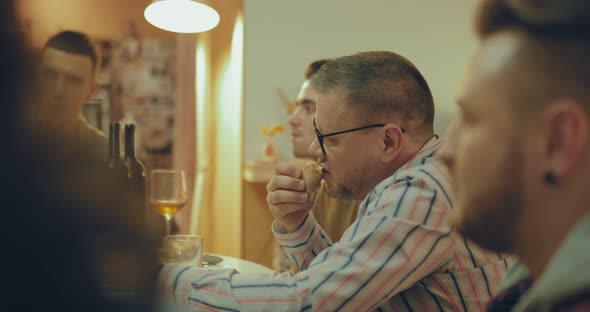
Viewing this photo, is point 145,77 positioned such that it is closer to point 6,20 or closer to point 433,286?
point 433,286

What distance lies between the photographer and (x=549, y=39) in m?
0.59

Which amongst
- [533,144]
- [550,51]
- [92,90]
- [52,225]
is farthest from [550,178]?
[92,90]

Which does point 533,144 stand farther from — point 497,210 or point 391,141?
point 391,141

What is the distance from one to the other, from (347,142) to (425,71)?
219 centimetres

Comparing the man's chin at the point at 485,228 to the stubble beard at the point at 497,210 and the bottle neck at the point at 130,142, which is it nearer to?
the stubble beard at the point at 497,210

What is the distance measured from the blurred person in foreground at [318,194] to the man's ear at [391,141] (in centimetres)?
47

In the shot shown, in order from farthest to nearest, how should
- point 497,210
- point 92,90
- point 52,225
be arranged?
point 92,90, point 497,210, point 52,225

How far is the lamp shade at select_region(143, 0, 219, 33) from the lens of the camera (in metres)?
2.05

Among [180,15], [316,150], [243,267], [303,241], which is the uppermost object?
[180,15]

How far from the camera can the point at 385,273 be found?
896 mm

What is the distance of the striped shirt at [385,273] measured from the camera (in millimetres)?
895

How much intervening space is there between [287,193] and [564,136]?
76 cm

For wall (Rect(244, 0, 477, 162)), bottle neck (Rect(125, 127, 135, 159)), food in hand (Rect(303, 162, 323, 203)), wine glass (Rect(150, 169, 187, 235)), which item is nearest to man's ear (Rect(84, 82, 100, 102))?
bottle neck (Rect(125, 127, 135, 159))

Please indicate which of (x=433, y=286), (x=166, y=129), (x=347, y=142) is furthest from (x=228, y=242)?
(x=433, y=286)
